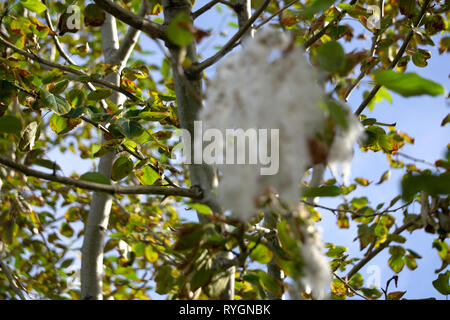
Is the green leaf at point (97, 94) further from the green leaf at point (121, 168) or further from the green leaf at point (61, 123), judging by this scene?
the green leaf at point (121, 168)

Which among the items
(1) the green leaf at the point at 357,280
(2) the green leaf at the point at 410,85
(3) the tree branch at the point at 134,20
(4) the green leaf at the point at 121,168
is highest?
(3) the tree branch at the point at 134,20

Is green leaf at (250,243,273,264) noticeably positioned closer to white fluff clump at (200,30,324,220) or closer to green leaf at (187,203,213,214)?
green leaf at (187,203,213,214)

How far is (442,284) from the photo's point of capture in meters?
1.04

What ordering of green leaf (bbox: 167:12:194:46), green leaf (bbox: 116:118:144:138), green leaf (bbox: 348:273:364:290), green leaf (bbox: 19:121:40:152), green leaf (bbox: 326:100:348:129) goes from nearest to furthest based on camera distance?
green leaf (bbox: 326:100:348:129) → green leaf (bbox: 167:12:194:46) → green leaf (bbox: 116:118:144:138) → green leaf (bbox: 19:121:40:152) → green leaf (bbox: 348:273:364:290)

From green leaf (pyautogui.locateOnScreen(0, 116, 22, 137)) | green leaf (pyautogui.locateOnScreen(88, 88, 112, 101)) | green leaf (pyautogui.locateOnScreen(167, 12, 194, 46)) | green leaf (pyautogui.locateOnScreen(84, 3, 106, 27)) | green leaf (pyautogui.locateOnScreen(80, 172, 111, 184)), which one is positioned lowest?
green leaf (pyautogui.locateOnScreen(80, 172, 111, 184))

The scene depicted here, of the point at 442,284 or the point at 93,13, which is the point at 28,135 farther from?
the point at 442,284

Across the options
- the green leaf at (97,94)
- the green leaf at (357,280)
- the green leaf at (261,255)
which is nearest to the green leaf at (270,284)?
the green leaf at (261,255)

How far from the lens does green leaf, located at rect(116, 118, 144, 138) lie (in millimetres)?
1027

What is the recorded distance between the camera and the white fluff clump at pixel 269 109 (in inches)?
17.5

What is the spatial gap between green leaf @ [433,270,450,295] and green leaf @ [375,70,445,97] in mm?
733

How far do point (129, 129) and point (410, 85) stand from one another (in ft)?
2.37

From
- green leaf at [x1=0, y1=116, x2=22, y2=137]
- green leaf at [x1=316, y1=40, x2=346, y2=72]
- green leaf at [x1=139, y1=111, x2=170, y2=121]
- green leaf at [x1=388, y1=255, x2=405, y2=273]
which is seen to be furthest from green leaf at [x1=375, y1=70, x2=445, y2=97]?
green leaf at [x1=388, y1=255, x2=405, y2=273]

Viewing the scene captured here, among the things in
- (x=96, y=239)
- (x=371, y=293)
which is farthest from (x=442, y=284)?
(x=96, y=239)

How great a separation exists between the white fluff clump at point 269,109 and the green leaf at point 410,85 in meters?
0.13
